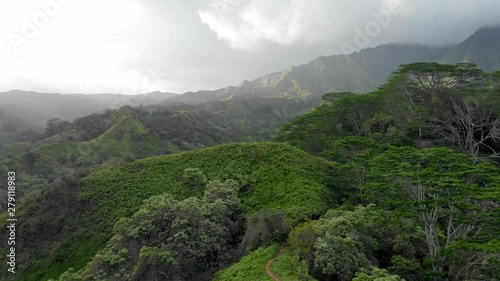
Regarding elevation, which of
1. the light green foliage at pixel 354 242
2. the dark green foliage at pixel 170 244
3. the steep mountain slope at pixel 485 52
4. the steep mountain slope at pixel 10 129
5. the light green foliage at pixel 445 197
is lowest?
the steep mountain slope at pixel 10 129

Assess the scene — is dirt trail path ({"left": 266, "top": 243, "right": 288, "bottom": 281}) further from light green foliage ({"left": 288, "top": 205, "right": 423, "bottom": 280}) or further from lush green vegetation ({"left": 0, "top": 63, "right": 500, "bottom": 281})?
light green foliage ({"left": 288, "top": 205, "right": 423, "bottom": 280})

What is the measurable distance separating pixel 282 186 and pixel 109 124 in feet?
314

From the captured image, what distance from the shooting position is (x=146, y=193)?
3291 centimetres

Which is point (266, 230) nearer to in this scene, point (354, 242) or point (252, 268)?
point (252, 268)

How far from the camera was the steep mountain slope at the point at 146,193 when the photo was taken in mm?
29031

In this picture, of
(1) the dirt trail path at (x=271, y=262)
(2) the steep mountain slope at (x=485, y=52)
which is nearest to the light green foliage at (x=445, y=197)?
(1) the dirt trail path at (x=271, y=262)

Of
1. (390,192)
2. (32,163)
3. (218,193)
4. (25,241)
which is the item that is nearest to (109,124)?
(32,163)

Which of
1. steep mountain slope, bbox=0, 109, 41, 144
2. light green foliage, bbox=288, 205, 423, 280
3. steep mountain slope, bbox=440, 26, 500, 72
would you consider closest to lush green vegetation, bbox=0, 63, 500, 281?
light green foliage, bbox=288, 205, 423, 280

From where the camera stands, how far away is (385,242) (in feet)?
68.9

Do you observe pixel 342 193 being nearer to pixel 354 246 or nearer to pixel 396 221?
pixel 396 221

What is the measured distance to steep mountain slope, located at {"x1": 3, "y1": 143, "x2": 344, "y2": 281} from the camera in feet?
95.2

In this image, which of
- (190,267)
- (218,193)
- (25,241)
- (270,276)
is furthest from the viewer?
(25,241)

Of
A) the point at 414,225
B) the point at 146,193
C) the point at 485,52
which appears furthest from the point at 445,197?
the point at 485,52

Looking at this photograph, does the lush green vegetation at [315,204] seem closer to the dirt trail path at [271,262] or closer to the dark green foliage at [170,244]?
the dark green foliage at [170,244]
